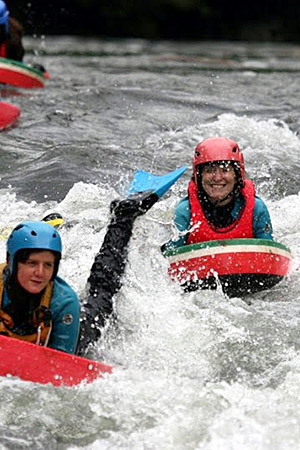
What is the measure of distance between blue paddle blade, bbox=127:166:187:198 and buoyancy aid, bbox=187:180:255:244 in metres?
0.31

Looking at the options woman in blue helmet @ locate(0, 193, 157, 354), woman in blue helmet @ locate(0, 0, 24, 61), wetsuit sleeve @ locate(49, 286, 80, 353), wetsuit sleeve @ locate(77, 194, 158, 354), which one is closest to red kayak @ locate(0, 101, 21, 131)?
woman in blue helmet @ locate(0, 0, 24, 61)

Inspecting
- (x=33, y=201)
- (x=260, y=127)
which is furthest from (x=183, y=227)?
(x=260, y=127)

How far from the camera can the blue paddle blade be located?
23.3ft

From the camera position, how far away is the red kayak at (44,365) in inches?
216

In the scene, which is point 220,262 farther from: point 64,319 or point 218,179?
point 64,319

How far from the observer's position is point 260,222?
7.54 meters

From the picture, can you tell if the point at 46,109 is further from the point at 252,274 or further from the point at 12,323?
the point at 12,323

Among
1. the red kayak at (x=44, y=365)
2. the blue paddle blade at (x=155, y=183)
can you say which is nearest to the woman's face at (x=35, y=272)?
the red kayak at (x=44, y=365)

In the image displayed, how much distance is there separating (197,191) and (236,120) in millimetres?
6234

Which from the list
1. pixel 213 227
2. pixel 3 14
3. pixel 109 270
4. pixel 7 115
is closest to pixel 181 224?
pixel 213 227

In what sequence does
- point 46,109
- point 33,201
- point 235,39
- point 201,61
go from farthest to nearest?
point 235,39 → point 201,61 → point 46,109 → point 33,201

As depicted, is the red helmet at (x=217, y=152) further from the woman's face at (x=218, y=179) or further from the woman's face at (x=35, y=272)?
the woman's face at (x=35, y=272)

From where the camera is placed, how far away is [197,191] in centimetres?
749

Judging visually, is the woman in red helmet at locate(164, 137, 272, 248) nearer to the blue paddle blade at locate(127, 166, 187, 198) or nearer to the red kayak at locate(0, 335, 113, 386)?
the blue paddle blade at locate(127, 166, 187, 198)
